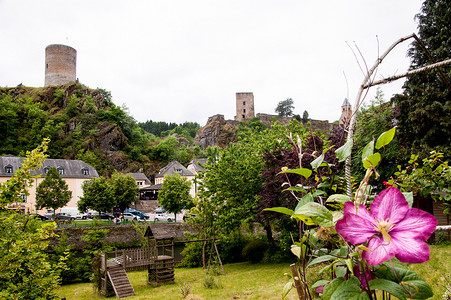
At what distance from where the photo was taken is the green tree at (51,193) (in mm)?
33219

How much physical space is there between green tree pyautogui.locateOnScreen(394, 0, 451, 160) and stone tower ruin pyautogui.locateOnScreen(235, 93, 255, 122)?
222ft

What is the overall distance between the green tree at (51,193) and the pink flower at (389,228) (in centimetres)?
3757

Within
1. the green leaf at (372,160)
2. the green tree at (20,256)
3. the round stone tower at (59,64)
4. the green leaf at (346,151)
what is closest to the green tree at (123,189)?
the green tree at (20,256)

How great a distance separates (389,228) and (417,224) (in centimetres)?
6

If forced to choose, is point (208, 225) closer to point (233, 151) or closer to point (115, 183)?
point (233, 151)

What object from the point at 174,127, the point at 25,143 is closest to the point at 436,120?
the point at 25,143

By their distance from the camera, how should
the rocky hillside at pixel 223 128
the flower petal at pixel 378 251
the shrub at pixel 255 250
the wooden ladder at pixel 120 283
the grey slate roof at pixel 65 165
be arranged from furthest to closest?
the rocky hillside at pixel 223 128, the grey slate roof at pixel 65 165, the shrub at pixel 255 250, the wooden ladder at pixel 120 283, the flower petal at pixel 378 251

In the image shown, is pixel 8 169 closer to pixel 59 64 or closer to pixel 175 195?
pixel 175 195

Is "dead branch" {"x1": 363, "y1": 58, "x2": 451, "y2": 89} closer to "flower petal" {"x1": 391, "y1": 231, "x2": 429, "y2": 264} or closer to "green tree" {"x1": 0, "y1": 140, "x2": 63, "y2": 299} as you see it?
"flower petal" {"x1": 391, "y1": 231, "x2": 429, "y2": 264}

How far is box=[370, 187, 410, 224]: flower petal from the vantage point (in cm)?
74

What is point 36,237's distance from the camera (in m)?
5.07

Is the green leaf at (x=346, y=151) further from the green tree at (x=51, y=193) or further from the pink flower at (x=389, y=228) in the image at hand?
the green tree at (x=51, y=193)

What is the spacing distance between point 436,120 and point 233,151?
10.9 meters

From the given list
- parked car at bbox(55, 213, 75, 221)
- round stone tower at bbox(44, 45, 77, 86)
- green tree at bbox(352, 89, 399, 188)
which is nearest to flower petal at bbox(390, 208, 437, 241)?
green tree at bbox(352, 89, 399, 188)
